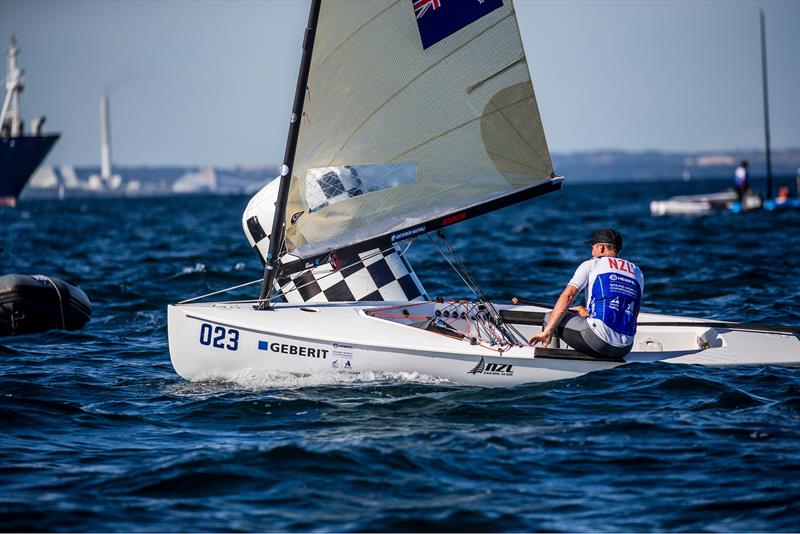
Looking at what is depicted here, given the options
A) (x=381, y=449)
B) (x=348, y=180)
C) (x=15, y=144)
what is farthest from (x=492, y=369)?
(x=15, y=144)

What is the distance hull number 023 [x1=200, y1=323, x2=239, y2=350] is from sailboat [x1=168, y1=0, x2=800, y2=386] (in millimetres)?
13

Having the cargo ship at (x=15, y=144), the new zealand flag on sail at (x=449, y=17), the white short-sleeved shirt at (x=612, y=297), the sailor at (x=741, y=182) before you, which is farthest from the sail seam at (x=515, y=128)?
the cargo ship at (x=15, y=144)

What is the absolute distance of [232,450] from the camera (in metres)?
7.14

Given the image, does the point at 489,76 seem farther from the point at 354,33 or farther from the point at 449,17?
the point at 354,33

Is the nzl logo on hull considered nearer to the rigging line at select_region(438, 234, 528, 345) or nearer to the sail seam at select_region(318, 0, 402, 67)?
the rigging line at select_region(438, 234, 528, 345)

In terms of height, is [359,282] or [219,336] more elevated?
[359,282]

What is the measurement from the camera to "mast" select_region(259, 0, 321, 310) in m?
8.70

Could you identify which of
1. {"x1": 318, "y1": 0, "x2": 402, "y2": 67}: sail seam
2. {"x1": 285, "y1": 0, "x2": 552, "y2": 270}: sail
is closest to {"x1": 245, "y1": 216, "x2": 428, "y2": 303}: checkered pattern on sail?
{"x1": 285, "y1": 0, "x2": 552, "y2": 270}: sail

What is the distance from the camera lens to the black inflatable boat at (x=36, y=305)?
1195cm

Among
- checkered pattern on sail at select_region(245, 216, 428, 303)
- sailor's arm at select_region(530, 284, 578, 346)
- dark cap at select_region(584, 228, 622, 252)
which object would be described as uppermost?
dark cap at select_region(584, 228, 622, 252)

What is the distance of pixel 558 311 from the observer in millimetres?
8836

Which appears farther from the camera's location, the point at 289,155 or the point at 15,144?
the point at 15,144

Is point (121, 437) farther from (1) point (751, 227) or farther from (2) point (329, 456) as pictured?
(1) point (751, 227)

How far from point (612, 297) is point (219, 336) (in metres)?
3.69
